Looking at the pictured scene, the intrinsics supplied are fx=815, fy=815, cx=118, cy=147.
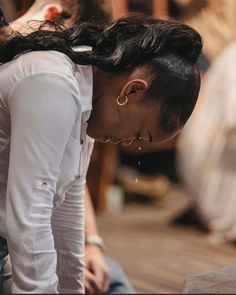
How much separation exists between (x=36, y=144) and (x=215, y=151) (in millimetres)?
2847

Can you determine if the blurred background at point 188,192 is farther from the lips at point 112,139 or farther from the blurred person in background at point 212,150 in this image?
the lips at point 112,139

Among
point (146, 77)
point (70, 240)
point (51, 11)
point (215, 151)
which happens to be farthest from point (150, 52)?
point (215, 151)

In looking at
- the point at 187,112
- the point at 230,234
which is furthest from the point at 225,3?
the point at 187,112

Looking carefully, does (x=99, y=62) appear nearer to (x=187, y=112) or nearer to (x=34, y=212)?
(x=187, y=112)

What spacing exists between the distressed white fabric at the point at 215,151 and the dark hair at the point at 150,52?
8.37 feet

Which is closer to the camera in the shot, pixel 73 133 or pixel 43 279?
pixel 43 279

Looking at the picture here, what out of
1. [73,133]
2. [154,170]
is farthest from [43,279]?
[154,170]

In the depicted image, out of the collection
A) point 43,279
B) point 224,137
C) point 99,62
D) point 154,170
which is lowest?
point 154,170

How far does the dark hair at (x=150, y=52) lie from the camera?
1.29 m

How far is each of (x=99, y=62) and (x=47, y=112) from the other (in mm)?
153

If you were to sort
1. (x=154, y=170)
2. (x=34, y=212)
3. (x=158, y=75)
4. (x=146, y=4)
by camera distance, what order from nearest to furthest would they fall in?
(x=34, y=212)
(x=158, y=75)
(x=146, y=4)
(x=154, y=170)

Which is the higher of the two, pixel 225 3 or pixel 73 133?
pixel 73 133

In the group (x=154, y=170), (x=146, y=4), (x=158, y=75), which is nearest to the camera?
(x=158, y=75)

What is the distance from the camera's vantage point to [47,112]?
1195 millimetres
